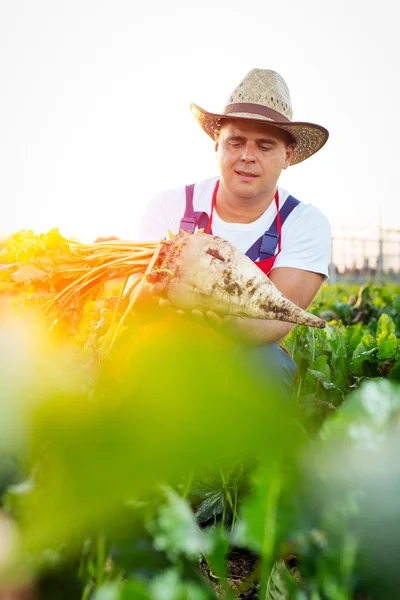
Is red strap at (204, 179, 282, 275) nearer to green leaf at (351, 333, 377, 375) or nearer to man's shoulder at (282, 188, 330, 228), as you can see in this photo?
man's shoulder at (282, 188, 330, 228)

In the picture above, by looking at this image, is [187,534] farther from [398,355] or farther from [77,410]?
[398,355]

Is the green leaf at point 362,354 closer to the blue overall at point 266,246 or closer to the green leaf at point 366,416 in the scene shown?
the blue overall at point 266,246

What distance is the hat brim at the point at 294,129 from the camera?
2.77 metres

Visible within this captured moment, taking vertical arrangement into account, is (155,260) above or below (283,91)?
below

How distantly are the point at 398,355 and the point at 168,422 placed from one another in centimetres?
267

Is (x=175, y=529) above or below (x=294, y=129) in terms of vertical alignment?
below

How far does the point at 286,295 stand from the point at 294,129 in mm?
835

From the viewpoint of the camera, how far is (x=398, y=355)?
111 inches

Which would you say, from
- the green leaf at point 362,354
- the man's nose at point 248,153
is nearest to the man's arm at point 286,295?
the green leaf at point 362,354

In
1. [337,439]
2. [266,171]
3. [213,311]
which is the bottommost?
[213,311]

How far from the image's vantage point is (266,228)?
2904 millimetres

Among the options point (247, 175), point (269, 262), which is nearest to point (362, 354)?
point (269, 262)

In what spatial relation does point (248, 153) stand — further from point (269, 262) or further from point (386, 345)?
point (386, 345)

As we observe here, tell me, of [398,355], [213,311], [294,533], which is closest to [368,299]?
[398,355]
